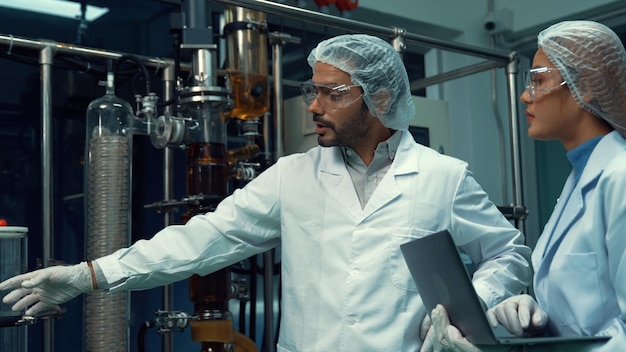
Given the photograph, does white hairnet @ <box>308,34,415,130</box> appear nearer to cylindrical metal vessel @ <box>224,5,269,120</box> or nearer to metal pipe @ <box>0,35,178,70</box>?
cylindrical metal vessel @ <box>224,5,269,120</box>

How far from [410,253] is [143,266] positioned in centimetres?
65

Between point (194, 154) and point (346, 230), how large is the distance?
0.50 meters

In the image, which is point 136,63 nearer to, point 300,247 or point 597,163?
point 300,247

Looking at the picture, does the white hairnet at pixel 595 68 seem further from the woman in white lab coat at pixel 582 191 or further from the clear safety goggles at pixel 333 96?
the clear safety goggles at pixel 333 96

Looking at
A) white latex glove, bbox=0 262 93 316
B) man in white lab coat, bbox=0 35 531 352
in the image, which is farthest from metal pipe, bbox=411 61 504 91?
white latex glove, bbox=0 262 93 316

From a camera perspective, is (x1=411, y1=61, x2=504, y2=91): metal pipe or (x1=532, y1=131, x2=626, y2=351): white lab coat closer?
(x1=532, y1=131, x2=626, y2=351): white lab coat

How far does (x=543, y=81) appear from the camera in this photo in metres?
1.39

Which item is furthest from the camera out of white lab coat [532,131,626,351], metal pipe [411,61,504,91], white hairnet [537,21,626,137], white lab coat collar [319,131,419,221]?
metal pipe [411,61,504,91]

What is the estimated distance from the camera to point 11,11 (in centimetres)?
245

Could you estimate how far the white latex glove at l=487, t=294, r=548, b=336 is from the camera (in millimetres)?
1344

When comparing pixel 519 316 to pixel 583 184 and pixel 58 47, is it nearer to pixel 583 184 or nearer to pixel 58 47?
pixel 583 184

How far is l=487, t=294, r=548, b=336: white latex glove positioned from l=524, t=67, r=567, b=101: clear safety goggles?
1.22 feet

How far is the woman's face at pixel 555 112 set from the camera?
136 cm

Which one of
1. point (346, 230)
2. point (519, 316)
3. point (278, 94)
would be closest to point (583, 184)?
point (519, 316)
